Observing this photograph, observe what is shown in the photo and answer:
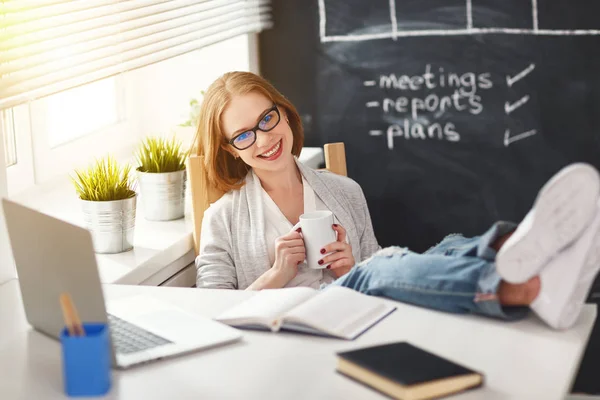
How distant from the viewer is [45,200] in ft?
8.49

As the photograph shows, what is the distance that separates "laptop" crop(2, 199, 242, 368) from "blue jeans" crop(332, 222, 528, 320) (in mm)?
302

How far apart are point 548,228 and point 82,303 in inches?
29.9

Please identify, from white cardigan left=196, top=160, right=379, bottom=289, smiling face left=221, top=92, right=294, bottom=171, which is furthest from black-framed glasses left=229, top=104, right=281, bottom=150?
white cardigan left=196, top=160, right=379, bottom=289

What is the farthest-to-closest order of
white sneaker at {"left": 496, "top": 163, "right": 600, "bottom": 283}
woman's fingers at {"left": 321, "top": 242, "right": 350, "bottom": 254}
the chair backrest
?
1. the chair backrest
2. woman's fingers at {"left": 321, "top": 242, "right": 350, "bottom": 254}
3. white sneaker at {"left": 496, "top": 163, "right": 600, "bottom": 283}

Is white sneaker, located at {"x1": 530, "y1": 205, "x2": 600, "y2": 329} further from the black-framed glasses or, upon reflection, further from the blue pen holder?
the black-framed glasses

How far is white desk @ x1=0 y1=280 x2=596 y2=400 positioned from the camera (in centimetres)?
137

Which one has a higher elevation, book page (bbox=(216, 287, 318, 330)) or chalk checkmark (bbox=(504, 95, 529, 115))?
chalk checkmark (bbox=(504, 95, 529, 115))

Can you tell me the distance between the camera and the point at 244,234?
2.29 meters

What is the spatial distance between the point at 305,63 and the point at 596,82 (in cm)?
93

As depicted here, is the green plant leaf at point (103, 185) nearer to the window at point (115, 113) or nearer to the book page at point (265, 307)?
the window at point (115, 113)

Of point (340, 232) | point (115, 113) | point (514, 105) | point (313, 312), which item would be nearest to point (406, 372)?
point (313, 312)

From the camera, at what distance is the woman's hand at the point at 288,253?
2.13 meters

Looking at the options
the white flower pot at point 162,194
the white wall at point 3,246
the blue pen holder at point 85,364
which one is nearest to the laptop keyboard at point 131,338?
the blue pen holder at point 85,364

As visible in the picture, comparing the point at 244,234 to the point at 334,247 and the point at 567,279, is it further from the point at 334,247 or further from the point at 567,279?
the point at 567,279
